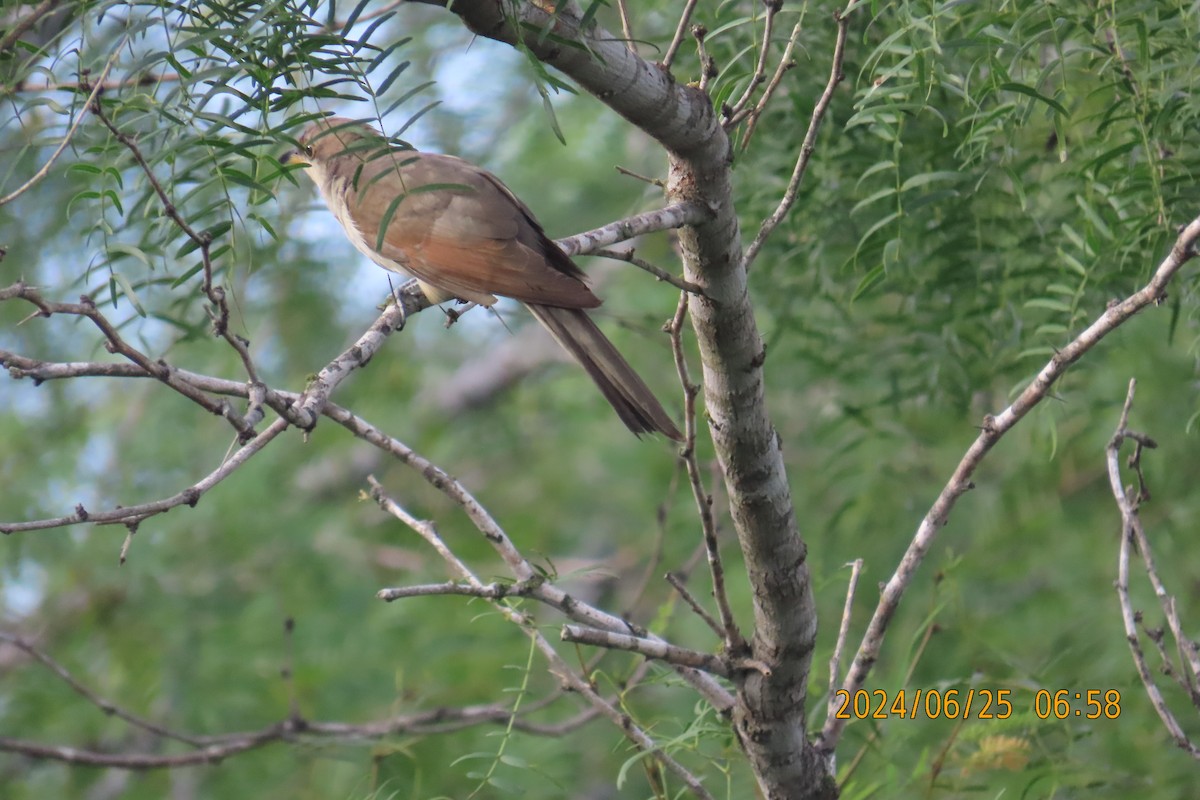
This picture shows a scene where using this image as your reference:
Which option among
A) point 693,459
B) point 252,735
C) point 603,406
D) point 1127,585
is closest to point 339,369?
point 693,459

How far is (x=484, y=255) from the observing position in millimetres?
3158

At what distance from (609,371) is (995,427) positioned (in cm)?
86

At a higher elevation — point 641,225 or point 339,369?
point 641,225

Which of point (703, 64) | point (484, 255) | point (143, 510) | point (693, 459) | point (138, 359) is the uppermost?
point (484, 255)

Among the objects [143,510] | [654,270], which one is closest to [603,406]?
[654,270]

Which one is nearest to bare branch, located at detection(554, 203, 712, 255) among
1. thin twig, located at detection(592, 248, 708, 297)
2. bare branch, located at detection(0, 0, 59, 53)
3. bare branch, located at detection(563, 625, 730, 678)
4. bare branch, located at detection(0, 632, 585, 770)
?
thin twig, located at detection(592, 248, 708, 297)

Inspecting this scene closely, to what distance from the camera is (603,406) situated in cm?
818

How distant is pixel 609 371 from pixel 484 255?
605mm

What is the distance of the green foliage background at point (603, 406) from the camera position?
248 cm
